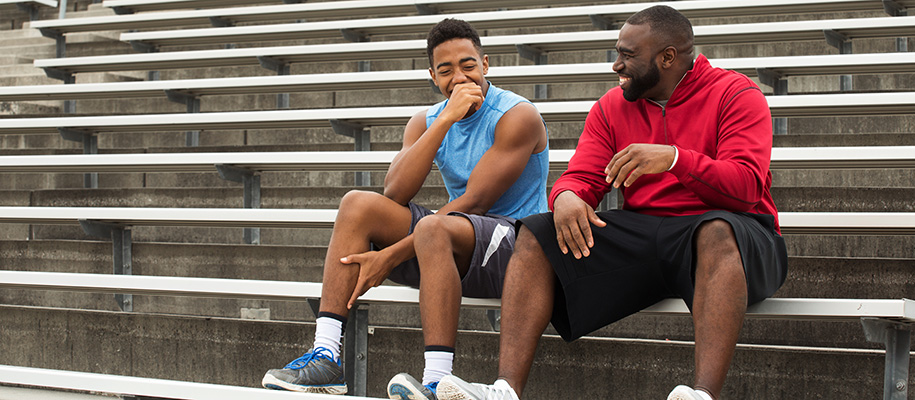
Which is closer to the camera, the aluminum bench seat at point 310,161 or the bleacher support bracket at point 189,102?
the aluminum bench seat at point 310,161

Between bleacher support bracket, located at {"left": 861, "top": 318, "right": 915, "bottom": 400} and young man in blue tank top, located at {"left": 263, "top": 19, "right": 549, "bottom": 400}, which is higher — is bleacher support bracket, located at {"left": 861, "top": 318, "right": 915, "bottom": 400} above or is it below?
below

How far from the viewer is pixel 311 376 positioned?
5.25 ft

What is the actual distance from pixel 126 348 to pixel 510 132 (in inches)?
44.3

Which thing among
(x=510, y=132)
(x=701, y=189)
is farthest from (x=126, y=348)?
(x=701, y=189)

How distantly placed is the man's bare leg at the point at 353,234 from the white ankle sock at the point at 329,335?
0.07 feet

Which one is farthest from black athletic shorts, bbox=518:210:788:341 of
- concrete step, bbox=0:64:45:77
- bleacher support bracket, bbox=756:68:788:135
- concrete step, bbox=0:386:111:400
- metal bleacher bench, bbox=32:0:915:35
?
concrete step, bbox=0:64:45:77

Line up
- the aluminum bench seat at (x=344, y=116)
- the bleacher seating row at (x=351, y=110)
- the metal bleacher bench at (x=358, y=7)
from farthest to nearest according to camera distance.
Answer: the metal bleacher bench at (x=358, y=7) < the aluminum bench seat at (x=344, y=116) < the bleacher seating row at (x=351, y=110)

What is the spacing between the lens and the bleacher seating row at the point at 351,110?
178cm

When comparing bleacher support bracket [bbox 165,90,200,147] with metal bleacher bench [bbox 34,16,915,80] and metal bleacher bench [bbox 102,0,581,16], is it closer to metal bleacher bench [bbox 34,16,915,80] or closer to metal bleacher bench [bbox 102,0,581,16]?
metal bleacher bench [bbox 34,16,915,80]

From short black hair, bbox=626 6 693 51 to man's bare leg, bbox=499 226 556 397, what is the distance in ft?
1.48

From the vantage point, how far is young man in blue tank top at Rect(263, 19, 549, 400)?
5.25ft

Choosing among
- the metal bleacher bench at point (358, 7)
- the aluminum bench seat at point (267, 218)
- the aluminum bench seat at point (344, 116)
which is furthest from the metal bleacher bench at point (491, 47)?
the aluminum bench seat at point (267, 218)

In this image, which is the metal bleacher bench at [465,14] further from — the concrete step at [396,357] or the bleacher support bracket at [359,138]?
the concrete step at [396,357]

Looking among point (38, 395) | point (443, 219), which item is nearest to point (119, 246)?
point (38, 395)
